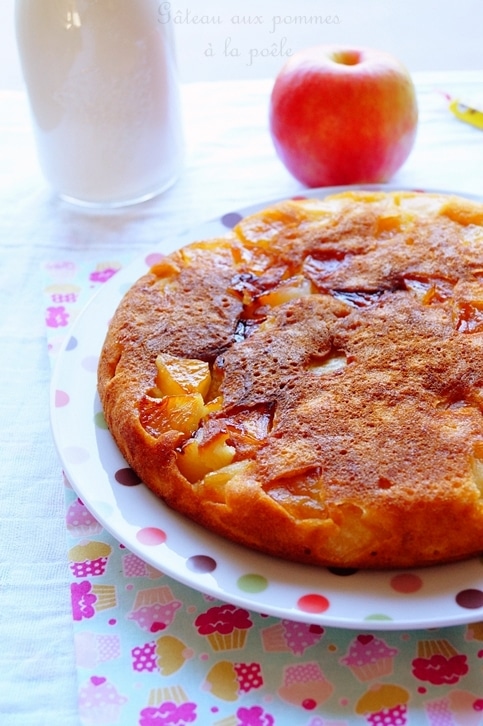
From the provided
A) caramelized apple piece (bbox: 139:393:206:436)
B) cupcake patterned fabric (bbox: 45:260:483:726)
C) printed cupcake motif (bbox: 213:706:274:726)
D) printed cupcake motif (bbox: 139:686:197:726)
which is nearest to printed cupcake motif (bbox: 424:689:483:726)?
cupcake patterned fabric (bbox: 45:260:483:726)

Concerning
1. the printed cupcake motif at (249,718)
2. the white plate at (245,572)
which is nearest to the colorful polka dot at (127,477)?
the white plate at (245,572)

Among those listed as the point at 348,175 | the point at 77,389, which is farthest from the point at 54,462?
the point at 348,175

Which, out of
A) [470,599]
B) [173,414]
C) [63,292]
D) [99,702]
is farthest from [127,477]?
[63,292]

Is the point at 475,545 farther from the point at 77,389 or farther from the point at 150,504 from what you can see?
the point at 77,389

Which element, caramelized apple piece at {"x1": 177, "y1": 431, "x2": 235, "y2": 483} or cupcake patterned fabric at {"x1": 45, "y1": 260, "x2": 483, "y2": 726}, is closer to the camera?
cupcake patterned fabric at {"x1": 45, "y1": 260, "x2": 483, "y2": 726}

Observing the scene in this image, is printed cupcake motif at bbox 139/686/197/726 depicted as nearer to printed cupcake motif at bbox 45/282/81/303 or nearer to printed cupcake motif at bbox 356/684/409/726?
printed cupcake motif at bbox 356/684/409/726

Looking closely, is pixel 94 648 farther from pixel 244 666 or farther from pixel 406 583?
pixel 406 583

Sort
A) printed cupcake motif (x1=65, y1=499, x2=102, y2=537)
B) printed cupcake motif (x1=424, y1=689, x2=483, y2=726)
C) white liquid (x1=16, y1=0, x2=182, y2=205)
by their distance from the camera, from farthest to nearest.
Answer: white liquid (x1=16, y1=0, x2=182, y2=205)
printed cupcake motif (x1=65, y1=499, x2=102, y2=537)
printed cupcake motif (x1=424, y1=689, x2=483, y2=726)
